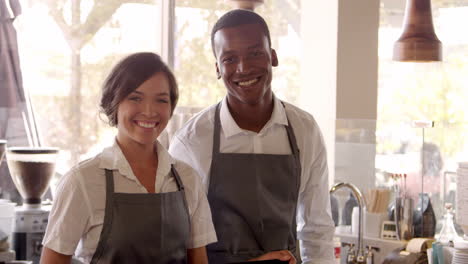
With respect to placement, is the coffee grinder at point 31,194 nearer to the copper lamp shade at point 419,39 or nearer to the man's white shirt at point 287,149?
the man's white shirt at point 287,149

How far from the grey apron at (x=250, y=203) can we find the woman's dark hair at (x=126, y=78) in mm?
413

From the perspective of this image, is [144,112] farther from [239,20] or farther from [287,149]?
[287,149]

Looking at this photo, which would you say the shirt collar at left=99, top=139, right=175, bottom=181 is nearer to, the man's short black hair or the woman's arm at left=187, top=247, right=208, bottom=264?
the woman's arm at left=187, top=247, right=208, bottom=264

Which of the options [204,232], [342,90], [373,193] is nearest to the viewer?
[204,232]

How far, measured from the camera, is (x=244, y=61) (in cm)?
245

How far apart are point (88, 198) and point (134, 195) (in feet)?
0.46

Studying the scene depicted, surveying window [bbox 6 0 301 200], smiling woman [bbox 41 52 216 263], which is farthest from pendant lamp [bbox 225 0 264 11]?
window [bbox 6 0 301 200]

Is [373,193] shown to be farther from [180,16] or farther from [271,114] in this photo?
[180,16]

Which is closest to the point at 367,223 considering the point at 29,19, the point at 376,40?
the point at 376,40

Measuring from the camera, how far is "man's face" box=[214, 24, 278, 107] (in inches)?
96.7

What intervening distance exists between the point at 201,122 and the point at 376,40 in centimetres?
181

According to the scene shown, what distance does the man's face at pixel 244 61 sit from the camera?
2.46 m

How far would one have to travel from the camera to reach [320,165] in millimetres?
2662

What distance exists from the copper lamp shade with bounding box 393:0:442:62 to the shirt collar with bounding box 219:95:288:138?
1161 millimetres
